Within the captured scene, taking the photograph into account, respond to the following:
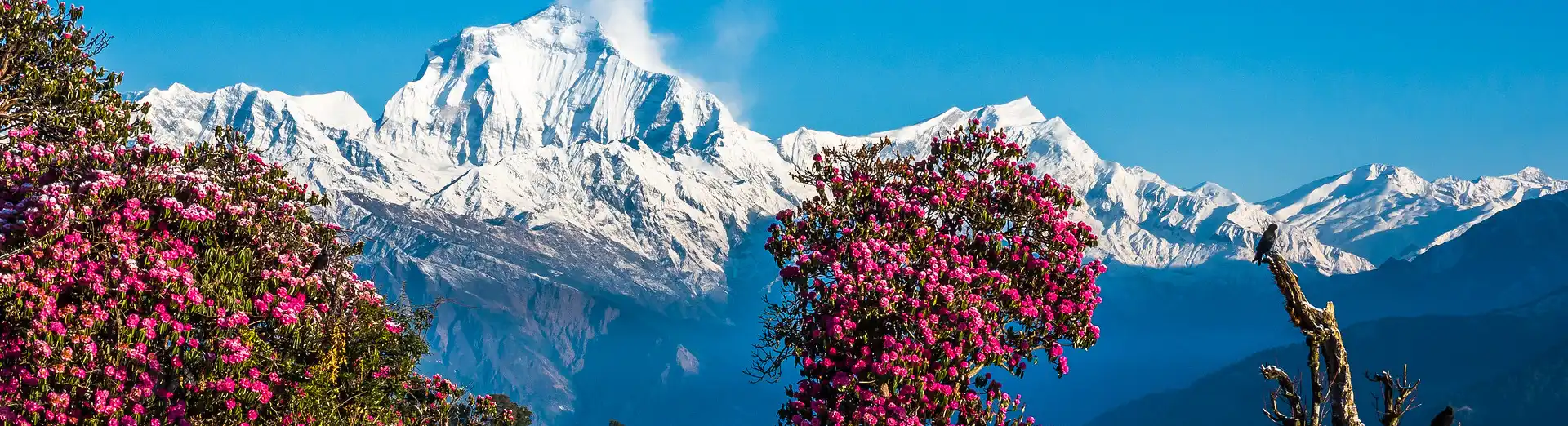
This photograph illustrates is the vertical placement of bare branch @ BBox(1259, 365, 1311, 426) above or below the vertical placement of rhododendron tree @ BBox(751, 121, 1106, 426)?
below

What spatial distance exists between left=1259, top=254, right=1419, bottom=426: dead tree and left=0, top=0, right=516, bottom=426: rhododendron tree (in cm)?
1234

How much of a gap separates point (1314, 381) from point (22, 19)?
2058cm

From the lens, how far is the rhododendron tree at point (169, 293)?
14695 millimetres

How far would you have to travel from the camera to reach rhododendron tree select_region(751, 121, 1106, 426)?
15.8 m

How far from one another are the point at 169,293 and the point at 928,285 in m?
9.79

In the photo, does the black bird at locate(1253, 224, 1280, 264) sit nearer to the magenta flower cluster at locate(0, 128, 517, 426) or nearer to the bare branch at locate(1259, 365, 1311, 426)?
the bare branch at locate(1259, 365, 1311, 426)

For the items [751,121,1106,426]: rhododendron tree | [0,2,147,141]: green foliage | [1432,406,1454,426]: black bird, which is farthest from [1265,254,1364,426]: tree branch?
[0,2,147,141]: green foliage

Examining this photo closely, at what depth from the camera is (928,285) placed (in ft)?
51.8

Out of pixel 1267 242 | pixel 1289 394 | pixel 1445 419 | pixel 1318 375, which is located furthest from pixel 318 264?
pixel 1445 419

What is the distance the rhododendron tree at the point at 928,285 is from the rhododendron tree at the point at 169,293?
6495 millimetres

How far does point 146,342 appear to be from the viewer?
14984 mm

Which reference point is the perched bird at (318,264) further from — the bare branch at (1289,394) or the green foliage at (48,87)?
the bare branch at (1289,394)

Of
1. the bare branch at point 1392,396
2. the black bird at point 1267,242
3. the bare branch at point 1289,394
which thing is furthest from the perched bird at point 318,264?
the bare branch at point 1392,396

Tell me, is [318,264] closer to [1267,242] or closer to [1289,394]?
[1267,242]
